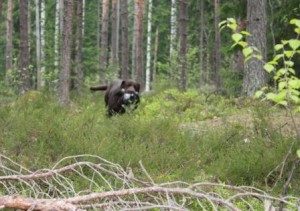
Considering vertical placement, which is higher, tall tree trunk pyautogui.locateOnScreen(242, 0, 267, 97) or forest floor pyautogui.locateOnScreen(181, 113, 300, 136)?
tall tree trunk pyautogui.locateOnScreen(242, 0, 267, 97)

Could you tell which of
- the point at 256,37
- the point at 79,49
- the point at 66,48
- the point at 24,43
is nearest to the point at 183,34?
the point at 79,49

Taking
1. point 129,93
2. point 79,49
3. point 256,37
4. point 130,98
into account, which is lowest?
point 130,98

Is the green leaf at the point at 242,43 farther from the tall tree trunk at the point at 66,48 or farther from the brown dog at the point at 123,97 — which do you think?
the tall tree trunk at the point at 66,48

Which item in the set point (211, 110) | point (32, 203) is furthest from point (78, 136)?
point (211, 110)

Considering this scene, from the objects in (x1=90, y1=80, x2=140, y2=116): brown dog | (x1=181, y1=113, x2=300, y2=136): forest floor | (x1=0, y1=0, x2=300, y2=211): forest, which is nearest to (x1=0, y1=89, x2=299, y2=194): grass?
(x1=0, y1=0, x2=300, y2=211): forest

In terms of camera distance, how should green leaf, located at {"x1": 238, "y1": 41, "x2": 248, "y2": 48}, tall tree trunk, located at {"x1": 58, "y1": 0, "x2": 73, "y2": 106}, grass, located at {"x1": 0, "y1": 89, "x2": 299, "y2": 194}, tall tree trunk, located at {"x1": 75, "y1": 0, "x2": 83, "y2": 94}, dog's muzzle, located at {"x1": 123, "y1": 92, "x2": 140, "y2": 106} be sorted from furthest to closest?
tall tree trunk, located at {"x1": 75, "y1": 0, "x2": 83, "y2": 94} < tall tree trunk, located at {"x1": 58, "y1": 0, "x2": 73, "y2": 106} < dog's muzzle, located at {"x1": 123, "y1": 92, "x2": 140, "y2": 106} < grass, located at {"x1": 0, "y1": 89, "x2": 299, "y2": 194} < green leaf, located at {"x1": 238, "y1": 41, "x2": 248, "y2": 48}

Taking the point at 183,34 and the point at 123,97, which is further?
the point at 183,34

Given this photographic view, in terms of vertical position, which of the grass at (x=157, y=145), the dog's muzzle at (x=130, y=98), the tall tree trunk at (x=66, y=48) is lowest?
the grass at (x=157, y=145)

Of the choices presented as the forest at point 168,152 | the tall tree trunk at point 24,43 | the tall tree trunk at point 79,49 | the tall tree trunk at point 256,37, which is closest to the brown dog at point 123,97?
the forest at point 168,152

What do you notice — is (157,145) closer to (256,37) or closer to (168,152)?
(168,152)

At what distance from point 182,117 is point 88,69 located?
45.5 feet

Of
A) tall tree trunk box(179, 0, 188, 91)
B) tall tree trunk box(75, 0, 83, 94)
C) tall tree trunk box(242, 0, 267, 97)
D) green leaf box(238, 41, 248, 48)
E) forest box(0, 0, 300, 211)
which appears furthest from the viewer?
tall tree trunk box(179, 0, 188, 91)

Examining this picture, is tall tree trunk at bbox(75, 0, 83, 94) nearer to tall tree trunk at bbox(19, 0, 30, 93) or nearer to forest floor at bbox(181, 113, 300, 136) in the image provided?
tall tree trunk at bbox(19, 0, 30, 93)

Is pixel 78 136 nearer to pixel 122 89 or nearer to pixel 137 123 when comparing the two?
pixel 137 123
